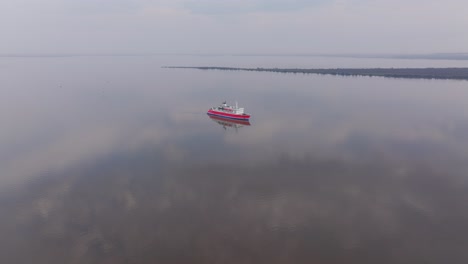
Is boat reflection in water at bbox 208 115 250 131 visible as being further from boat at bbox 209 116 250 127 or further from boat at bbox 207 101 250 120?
boat at bbox 207 101 250 120

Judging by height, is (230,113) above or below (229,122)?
above

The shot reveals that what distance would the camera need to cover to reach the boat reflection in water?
142ft

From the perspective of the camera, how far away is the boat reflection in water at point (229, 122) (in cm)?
4335

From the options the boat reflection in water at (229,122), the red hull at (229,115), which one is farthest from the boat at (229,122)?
the red hull at (229,115)

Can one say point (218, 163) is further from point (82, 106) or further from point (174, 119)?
point (82, 106)

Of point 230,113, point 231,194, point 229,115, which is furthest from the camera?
point 229,115

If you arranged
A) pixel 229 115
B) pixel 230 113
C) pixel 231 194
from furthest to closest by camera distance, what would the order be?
pixel 229 115 < pixel 230 113 < pixel 231 194

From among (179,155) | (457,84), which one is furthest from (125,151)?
(457,84)

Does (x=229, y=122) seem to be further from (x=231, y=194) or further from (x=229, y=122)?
(x=231, y=194)

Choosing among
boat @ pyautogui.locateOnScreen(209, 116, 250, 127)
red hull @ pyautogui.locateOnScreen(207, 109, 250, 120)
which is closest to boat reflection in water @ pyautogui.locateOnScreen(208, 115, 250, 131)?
boat @ pyautogui.locateOnScreen(209, 116, 250, 127)

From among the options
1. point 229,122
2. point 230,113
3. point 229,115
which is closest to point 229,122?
point 229,122

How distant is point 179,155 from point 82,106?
3728cm

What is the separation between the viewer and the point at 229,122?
4566 cm

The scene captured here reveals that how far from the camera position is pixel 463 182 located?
75.4 feet
